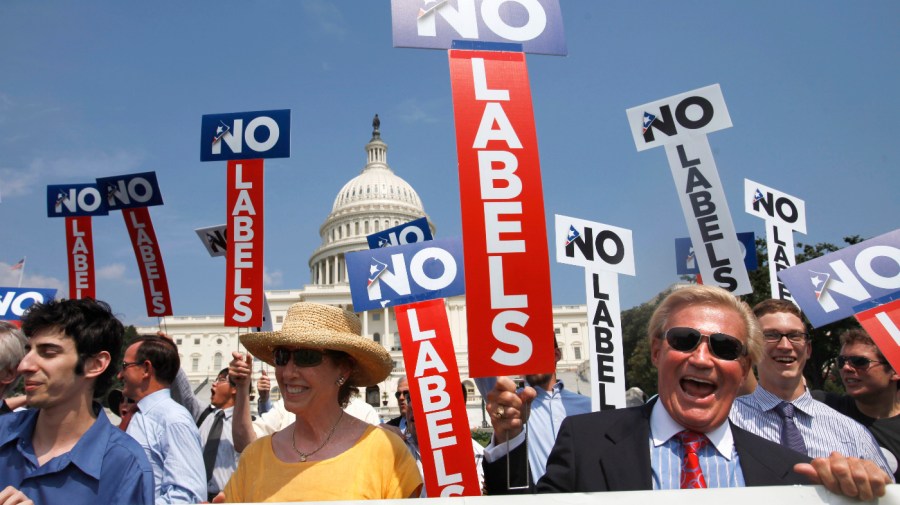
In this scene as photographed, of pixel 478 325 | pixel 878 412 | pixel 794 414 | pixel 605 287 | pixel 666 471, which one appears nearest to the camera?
pixel 666 471

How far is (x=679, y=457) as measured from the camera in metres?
2.59

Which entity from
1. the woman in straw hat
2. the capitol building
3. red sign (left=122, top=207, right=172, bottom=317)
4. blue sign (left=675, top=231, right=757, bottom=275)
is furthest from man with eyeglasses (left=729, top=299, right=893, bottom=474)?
the capitol building

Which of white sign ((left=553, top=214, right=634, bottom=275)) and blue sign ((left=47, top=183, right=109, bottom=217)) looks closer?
white sign ((left=553, top=214, right=634, bottom=275))

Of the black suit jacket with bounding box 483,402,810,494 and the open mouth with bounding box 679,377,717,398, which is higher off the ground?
the open mouth with bounding box 679,377,717,398

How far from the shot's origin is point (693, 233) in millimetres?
6262

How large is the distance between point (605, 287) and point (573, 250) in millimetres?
508

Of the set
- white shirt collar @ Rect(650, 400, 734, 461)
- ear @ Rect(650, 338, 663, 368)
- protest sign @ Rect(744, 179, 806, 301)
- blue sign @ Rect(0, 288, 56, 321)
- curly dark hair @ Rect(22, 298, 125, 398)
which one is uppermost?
protest sign @ Rect(744, 179, 806, 301)

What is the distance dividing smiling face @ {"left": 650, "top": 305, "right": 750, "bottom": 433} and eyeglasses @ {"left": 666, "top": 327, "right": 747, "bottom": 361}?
16 millimetres

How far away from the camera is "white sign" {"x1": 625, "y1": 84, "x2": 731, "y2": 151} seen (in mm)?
6500

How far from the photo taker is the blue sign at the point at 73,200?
942 cm

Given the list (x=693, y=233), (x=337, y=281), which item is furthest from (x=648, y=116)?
(x=337, y=281)

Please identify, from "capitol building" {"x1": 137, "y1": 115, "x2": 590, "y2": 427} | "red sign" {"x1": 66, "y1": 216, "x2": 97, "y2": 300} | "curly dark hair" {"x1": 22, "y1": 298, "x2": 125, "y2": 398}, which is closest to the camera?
"curly dark hair" {"x1": 22, "y1": 298, "x2": 125, "y2": 398}

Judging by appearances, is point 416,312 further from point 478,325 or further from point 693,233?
point 693,233

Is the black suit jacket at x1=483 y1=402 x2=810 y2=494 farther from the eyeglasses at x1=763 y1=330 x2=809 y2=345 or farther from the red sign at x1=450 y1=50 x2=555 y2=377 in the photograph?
the eyeglasses at x1=763 y1=330 x2=809 y2=345
